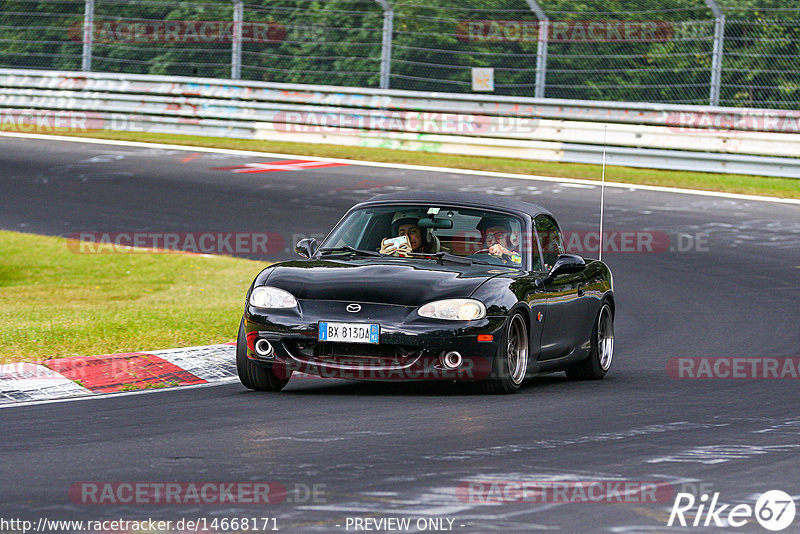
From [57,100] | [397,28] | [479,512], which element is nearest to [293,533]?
[479,512]

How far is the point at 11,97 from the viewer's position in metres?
28.5

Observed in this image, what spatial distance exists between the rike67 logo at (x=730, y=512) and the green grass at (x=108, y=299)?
17.9 feet

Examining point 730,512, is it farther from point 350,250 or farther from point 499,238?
point 350,250

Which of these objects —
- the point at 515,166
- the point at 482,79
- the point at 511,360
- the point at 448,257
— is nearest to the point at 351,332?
the point at 511,360

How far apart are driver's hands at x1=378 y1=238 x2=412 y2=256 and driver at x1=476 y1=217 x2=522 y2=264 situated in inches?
20.7

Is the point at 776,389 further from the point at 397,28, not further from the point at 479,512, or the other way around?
the point at 397,28

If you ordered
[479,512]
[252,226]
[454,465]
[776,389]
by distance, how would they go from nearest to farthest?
[479,512]
[454,465]
[776,389]
[252,226]

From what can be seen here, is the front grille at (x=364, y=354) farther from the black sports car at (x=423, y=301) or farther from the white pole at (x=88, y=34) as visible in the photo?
the white pole at (x=88, y=34)

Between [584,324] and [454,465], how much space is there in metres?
4.18

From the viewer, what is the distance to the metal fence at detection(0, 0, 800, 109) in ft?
73.0

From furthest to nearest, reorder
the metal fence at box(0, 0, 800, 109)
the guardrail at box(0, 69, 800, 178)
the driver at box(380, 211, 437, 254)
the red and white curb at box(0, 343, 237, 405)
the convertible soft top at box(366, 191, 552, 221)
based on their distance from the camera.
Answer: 1. the guardrail at box(0, 69, 800, 178)
2. the metal fence at box(0, 0, 800, 109)
3. the convertible soft top at box(366, 191, 552, 221)
4. the driver at box(380, 211, 437, 254)
5. the red and white curb at box(0, 343, 237, 405)

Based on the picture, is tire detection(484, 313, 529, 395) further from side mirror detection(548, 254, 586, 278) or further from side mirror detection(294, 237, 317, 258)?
side mirror detection(294, 237, 317, 258)

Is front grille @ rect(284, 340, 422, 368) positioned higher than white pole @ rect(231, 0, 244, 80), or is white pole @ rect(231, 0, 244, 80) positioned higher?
white pole @ rect(231, 0, 244, 80)

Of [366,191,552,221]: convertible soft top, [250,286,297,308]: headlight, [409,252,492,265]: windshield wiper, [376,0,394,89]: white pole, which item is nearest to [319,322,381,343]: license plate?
[250,286,297,308]: headlight
